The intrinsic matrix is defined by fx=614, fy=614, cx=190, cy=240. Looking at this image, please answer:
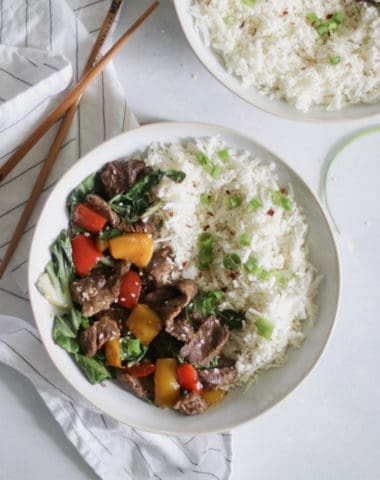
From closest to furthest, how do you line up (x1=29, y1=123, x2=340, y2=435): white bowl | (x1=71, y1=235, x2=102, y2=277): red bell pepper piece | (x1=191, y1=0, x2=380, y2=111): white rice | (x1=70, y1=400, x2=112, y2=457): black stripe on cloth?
Answer: (x1=29, y1=123, x2=340, y2=435): white bowl → (x1=71, y1=235, x2=102, y2=277): red bell pepper piece → (x1=191, y1=0, x2=380, y2=111): white rice → (x1=70, y1=400, x2=112, y2=457): black stripe on cloth

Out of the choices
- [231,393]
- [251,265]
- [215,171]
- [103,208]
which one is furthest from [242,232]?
[231,393]

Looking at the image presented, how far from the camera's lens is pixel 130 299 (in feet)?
9.25

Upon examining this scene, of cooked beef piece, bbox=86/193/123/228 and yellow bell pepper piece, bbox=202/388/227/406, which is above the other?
cooked beef piece, bbox=86/193/123/228

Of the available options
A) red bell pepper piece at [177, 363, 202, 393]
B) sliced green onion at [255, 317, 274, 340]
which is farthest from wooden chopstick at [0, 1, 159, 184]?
sliced green onion at [255, 317, 274, 340]

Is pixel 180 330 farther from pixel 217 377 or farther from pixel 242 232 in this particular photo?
pixel 242 232

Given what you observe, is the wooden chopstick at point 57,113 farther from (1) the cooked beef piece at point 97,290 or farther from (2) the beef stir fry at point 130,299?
(1) the cooked beef piece at point 97,290

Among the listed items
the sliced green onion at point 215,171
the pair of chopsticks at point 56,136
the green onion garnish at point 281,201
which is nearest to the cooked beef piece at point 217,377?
the green onion garnish at point 281,201

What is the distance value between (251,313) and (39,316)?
941mm

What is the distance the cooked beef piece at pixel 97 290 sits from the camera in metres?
2.70

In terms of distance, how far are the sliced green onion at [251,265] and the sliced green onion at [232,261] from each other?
43mm

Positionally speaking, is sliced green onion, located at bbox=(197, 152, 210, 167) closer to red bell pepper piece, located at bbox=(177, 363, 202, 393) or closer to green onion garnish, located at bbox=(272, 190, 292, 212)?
green onion garnish, located at bbox=(272, 190, 292, 212)

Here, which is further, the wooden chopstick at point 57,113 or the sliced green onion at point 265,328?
the wooden chopstick at point 57,113

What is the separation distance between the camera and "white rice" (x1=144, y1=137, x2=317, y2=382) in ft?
9.14

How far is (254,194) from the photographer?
2.83 metres
